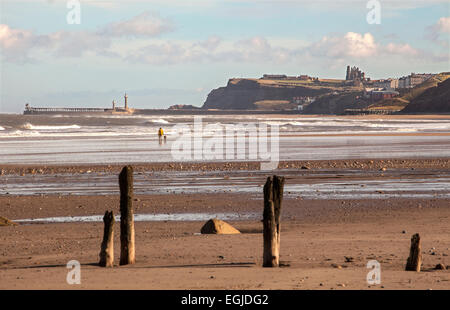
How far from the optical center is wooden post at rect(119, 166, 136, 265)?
32.9 feet

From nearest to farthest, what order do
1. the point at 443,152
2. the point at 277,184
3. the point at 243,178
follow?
1. the point at 277,184
2. the point at 243,178
3. the point at 443,152

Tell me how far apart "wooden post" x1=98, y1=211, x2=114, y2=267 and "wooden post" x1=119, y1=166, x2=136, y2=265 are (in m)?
0.23

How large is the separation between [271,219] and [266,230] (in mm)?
172

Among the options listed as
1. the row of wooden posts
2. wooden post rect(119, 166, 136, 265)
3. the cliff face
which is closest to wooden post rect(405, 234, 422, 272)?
the row of wooden posts

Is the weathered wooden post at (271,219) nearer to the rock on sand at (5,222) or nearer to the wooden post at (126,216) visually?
the wooden post at (126,216)

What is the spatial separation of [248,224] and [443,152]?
22.9 m

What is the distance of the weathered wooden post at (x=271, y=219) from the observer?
9.43 meters

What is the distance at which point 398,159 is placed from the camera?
30.1 meters

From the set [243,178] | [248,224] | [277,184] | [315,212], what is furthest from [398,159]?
[277,184]

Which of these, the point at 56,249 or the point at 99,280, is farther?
the point at 56,249

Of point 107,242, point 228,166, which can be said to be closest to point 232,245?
point 107,242

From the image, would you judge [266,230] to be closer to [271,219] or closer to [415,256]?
[271,219]

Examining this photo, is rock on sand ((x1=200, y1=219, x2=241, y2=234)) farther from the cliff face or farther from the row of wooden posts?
the cliff face
